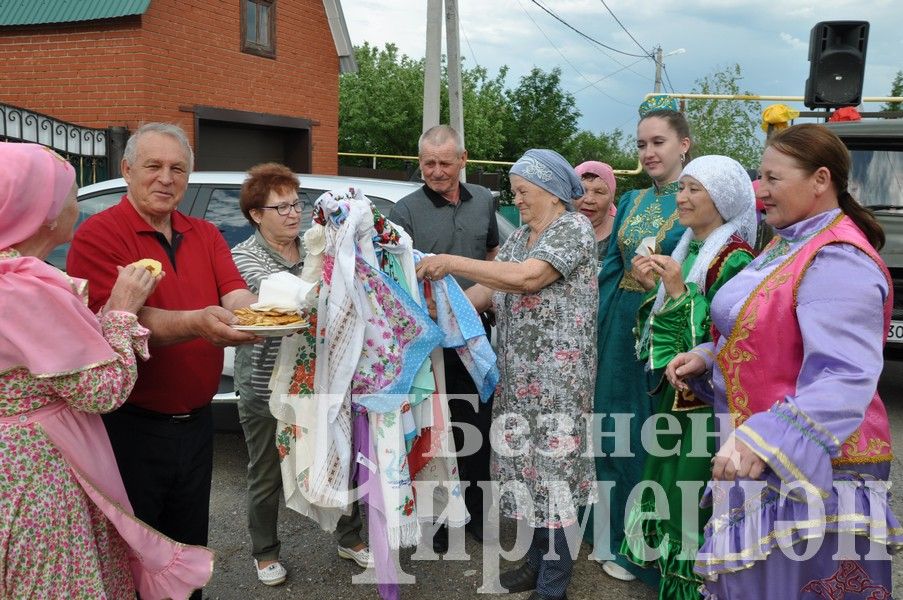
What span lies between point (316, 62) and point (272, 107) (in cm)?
153

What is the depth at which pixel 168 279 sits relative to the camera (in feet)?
8.14

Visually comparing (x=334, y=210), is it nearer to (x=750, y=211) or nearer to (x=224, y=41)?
(x=750, y=211)

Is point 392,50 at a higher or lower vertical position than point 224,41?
higher

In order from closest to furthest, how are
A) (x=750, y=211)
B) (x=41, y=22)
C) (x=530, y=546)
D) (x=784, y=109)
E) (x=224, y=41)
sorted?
(x=750, y=211) → (x=530, y=546) → (x=784, y=109) → (x=41, y=22) → (x=224, y=41)

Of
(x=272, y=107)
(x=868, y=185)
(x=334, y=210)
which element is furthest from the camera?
(x=272, y=107)

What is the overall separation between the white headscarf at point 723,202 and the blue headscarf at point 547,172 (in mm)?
499

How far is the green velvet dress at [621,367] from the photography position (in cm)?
348

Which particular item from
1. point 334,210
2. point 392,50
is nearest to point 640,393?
point 334,210

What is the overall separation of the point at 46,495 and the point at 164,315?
24.8 inches

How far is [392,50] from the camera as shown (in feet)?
90.5

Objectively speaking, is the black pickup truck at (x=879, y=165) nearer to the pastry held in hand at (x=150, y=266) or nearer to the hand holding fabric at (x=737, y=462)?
the hand holding fabric at (x=737, y=462)

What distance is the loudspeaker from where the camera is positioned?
25.7 feet

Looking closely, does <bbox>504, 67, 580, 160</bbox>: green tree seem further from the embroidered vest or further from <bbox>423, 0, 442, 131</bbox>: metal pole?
the embroidered vest

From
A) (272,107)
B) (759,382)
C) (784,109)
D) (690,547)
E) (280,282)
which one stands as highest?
(272,107)
